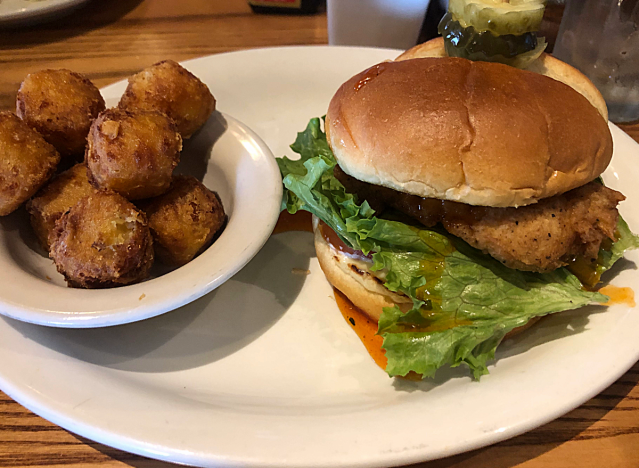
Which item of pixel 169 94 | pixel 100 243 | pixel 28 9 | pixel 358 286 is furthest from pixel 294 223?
pixel 28 9

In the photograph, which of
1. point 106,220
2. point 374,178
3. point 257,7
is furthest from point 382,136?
point 257,7

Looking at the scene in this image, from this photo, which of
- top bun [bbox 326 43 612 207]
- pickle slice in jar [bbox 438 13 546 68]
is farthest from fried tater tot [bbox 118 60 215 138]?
pickle slice in jar [bbox 438 13 546 68]

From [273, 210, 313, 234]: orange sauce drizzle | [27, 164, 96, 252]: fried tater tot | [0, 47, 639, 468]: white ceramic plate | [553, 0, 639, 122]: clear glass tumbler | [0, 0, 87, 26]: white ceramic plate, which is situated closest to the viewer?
[0, 47, 639, 468]: white ceramic plate

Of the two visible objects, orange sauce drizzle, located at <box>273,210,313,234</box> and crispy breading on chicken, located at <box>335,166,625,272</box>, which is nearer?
crispy breading on chicken, located at <box>335,166,625,272</box>

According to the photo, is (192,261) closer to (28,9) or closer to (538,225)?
(538,225)

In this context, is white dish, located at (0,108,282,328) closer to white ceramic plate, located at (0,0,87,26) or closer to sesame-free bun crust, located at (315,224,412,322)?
sesame-free bun crust, located at (315,224,412,322)
